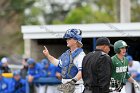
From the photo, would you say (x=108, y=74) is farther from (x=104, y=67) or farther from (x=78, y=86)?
(x=78, y=86)

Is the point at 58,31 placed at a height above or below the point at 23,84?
above

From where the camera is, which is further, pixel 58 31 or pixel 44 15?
pixel 44 15

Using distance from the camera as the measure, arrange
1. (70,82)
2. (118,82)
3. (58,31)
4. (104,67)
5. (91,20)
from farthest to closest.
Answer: (91,20)
(58,31)
(118,82)
(70,82)
(104,67)

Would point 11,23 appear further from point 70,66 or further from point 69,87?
point 69,87

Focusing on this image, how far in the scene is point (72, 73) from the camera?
8875 mm

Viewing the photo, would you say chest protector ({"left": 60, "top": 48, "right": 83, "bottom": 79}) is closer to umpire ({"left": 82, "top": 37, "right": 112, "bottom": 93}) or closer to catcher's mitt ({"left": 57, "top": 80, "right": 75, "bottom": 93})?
catcher's mitt ({"left": 57, "top": 80, "right": 75, "bottom": 93})

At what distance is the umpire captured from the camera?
26.6 ft

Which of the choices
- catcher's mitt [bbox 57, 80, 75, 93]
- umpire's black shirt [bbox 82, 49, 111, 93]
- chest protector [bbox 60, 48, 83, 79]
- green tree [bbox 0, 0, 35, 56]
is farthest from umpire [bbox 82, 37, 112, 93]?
green tree [bbox 0, 0, 35, 56]

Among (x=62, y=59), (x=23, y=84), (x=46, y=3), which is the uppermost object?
(x=46, y=3)

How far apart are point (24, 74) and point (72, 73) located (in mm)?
A: 7002

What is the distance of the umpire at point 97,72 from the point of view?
8094mm

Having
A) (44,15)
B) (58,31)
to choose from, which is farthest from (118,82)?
(44,15)

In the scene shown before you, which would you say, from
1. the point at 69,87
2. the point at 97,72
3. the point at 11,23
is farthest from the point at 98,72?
the point at 11,23

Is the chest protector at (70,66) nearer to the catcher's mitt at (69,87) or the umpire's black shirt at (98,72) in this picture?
the catcher's mitt at (69,87)
